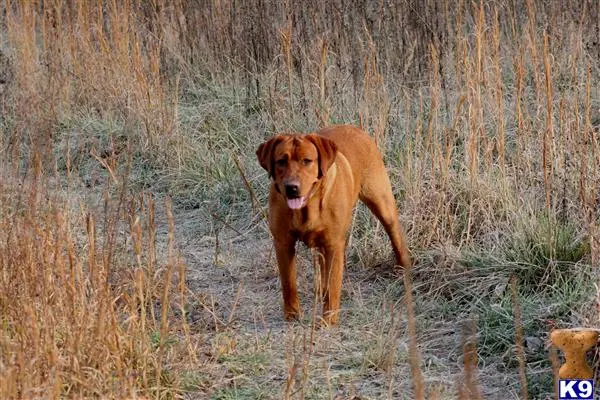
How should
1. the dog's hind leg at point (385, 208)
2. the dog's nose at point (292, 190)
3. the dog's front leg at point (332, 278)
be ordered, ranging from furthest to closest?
1. the dog's hind leg at point (385, 208)
2. the dog's front leg at point (332, 278)
3. the dog's nose at point (292, 190)

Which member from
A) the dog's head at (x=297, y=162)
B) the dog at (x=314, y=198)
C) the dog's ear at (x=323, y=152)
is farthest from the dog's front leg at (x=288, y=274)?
the dog's ear at (x=323, y=152)

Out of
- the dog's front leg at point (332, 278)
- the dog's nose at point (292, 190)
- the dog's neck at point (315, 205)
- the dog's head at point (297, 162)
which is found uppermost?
the dog's head at point (297, 162)

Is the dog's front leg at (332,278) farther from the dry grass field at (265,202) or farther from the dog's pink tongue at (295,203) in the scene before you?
the dog's pink tongue at (295,203)

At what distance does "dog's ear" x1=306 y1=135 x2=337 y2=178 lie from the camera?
412 cm

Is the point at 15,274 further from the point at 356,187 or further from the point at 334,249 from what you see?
the point at 356,187

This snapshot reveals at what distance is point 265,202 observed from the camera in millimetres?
5879

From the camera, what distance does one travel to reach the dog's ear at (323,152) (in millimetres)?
4121

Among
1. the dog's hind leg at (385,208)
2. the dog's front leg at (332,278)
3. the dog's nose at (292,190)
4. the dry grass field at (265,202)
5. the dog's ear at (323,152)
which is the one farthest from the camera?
the dog's hind leg at (385,208)

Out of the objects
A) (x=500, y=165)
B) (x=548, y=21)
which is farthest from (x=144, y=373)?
(x=548, y=21)

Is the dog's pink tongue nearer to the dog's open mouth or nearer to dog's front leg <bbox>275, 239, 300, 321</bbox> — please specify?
the dog's open mouth

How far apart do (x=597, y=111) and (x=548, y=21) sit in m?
0.95

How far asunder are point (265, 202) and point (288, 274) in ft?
5.25

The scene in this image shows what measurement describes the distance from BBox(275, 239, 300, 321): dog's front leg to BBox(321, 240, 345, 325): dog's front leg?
0.14 meters

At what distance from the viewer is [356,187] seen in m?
4.62
